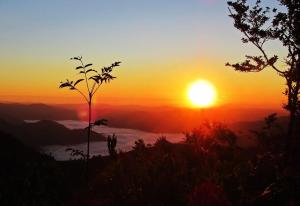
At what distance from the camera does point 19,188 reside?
48.9 feet

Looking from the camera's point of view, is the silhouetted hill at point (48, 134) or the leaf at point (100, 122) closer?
the leaf at point (100, 122)

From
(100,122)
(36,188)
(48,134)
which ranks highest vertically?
(100,122)

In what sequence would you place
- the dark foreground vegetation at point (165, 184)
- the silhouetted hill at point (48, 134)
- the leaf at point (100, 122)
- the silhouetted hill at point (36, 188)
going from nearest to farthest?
the dark foreground vegetation at point (165, 184), the silhouetted hill at point (36, 188), the leaf at point (100, 122), the silhouetted hill at point (48, 134)

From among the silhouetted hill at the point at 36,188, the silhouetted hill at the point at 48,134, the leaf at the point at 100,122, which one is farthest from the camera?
the silhouetted hill at the point at 48,134

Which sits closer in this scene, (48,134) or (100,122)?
(100,122)

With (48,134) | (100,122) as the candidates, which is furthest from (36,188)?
(48,134)

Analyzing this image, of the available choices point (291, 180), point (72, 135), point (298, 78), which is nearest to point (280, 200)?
point (291, 180)

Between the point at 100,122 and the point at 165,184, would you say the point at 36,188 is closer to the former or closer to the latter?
the point at 100,122

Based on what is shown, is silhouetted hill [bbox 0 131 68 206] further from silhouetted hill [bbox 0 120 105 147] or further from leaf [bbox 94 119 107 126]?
silhouetted hill [bbox 0 120 105 147]

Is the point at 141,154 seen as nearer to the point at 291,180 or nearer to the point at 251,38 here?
the point at 291,180

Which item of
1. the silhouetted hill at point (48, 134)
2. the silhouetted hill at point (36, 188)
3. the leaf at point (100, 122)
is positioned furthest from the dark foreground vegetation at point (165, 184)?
the silhouetted hill at point (48, 134)

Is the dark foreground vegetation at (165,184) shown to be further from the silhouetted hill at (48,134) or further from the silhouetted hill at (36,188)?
the silhouetted hill at (48,134)

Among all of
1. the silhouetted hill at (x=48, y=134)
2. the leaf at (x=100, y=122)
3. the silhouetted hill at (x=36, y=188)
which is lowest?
the silhouetted hill at (x=48, y=134)

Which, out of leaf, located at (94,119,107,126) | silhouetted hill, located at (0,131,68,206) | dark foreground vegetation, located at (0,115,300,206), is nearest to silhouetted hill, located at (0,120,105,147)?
silhouetted hill, located at (0,131,68,206)
